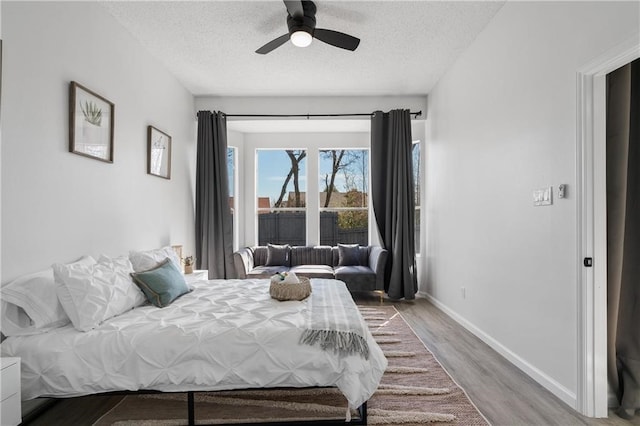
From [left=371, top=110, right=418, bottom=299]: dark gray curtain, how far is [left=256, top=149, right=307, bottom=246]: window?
4.69ft

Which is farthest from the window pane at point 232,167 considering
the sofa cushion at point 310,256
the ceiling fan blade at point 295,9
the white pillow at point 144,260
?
the ceiling fan blade at point 295,9

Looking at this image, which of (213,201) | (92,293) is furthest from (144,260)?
(213,201)

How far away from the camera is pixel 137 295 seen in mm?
2529

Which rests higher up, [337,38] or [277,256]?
[337,38]

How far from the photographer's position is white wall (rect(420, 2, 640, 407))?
225cm

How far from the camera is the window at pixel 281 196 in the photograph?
6.12 metres

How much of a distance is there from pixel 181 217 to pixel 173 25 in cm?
225

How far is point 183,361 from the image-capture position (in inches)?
75.8

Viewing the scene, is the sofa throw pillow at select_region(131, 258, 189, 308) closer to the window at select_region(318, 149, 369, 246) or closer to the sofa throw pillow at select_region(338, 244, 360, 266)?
the sofa throw pillow at select_region(338, 244, 360, 266)

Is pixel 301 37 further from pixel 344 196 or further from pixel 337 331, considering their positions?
pixel 344 196

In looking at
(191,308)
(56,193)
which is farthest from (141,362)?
(56,193)

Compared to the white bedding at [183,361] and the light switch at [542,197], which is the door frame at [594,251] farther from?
the white bedding at [183,361]

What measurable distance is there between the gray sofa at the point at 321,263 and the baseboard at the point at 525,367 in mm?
1200

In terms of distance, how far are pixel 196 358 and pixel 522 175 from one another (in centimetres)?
259
